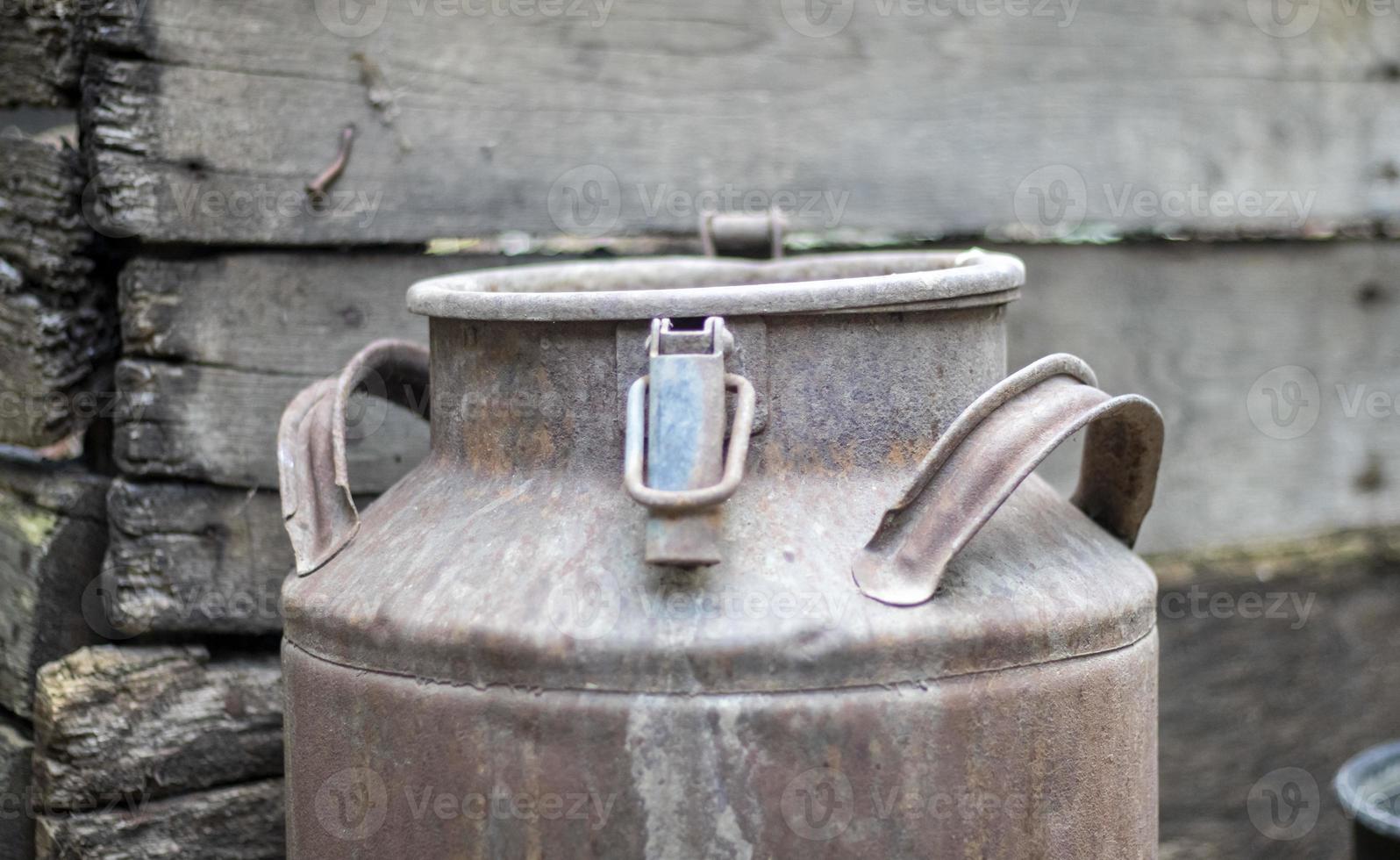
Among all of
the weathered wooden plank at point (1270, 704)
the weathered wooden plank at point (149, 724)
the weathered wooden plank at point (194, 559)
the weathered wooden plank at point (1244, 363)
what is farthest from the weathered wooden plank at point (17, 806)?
the weathered wooden plank at point (1270, 704)

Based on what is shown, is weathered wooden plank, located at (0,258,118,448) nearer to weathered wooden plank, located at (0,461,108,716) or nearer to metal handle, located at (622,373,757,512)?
weathered wooden plank, located at (0,461,108,716)

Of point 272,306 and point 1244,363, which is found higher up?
point 272,306

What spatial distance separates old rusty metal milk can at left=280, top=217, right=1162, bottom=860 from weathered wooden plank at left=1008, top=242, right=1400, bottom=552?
0.91 metres

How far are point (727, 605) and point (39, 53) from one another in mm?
1485

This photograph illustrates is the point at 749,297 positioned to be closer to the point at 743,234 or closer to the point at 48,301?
the point at 743,234

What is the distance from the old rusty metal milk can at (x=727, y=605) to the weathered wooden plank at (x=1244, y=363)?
913 millimetres

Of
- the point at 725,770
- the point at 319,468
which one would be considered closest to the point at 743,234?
the point at 319,468

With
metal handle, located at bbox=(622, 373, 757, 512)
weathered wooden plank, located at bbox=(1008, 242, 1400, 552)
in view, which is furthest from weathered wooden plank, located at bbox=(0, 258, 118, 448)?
weathered wooden plank, located at bbox=(1008, 242, 1400, 552)

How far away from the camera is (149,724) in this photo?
2.07m

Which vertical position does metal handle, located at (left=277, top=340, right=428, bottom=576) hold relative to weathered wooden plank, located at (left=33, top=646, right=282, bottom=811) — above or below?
above

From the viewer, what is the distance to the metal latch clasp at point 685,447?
1.30 meters

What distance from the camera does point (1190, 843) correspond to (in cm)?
275

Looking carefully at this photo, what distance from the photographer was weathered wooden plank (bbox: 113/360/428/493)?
6.75 ft

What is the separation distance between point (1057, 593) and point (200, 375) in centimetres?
138
